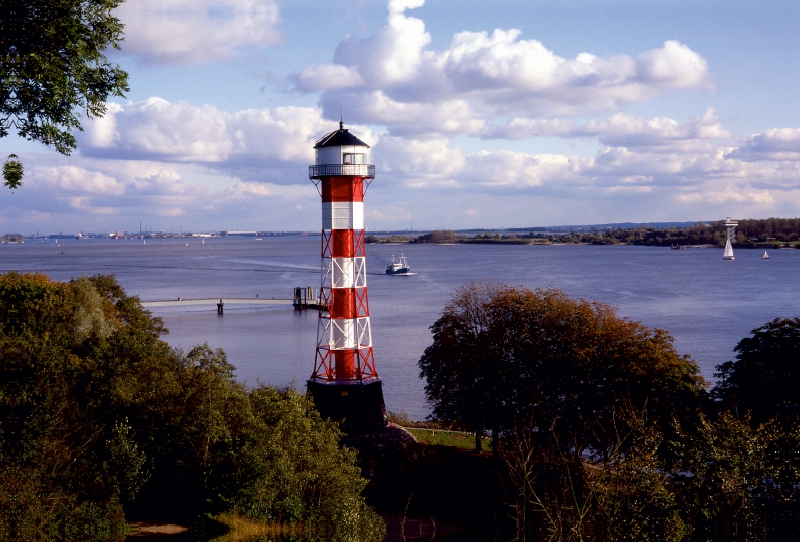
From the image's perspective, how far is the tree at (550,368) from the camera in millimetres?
21406

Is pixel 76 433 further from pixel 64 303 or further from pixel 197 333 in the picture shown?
pixel 197 333

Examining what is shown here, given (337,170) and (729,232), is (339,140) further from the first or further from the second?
(729,232)

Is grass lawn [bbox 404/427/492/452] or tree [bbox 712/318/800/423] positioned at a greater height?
tree [bbox 712/318/800/423]

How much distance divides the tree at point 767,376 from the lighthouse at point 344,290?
11.8 metres

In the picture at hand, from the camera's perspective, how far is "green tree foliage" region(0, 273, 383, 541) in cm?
1421

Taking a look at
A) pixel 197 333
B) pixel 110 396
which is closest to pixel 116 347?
pixel 110 396

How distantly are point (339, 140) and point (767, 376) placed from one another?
630 inches

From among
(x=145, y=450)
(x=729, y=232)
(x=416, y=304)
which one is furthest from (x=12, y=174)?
(x=729, y=232)

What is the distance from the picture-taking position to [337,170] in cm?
2559

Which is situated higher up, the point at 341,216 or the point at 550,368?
the point at 341,216

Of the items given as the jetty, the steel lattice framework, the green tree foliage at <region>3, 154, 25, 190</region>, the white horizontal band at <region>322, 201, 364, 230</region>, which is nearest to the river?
the jetty

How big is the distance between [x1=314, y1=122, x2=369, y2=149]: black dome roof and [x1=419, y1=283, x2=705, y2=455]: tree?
7.17 m

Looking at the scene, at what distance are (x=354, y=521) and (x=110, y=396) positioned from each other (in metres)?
7.96

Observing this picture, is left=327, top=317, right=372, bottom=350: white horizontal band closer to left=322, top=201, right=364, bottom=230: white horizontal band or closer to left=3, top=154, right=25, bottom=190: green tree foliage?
left=322, top=201, right=364, bottom=230: white horizontal band
